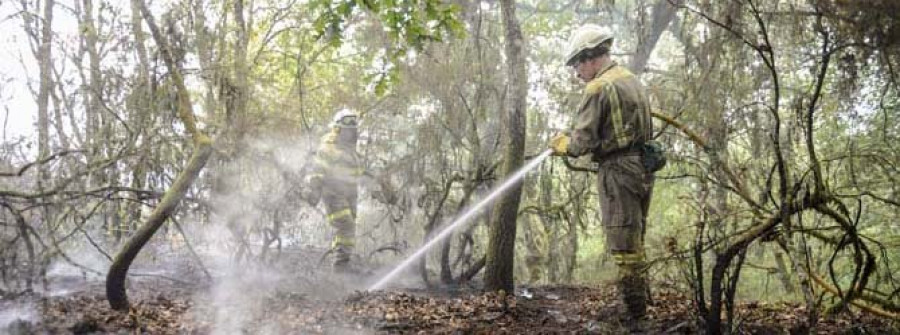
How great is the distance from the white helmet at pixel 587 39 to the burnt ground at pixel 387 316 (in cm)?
209

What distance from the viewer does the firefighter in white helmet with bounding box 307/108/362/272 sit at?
9.66 meters

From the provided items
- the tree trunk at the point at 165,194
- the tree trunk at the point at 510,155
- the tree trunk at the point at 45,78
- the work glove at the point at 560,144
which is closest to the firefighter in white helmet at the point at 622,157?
the work glove at the point at 560,144

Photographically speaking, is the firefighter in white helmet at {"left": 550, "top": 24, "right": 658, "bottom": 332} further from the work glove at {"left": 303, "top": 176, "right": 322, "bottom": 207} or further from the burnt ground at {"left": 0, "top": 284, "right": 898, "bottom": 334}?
the work glove at {"left": 303, "top": 176, "right": 322, "bottom": 207}

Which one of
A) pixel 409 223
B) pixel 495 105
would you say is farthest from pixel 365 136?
pixel 495 105

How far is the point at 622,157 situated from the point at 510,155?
4.39 feet

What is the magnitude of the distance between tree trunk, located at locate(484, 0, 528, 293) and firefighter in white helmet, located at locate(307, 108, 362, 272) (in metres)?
3.62

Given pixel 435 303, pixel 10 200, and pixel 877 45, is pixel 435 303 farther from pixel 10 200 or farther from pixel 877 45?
pixel 877 45

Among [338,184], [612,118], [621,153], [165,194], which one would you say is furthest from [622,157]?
[338,184]

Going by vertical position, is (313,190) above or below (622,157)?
below

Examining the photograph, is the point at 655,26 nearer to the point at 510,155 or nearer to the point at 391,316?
the point at 510,155

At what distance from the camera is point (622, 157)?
5.31 meters

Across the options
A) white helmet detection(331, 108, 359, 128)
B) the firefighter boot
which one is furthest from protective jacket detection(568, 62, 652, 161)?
white helmet detection(331, 108, 359, 128)

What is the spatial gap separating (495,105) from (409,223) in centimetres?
242

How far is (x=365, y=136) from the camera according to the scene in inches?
450
